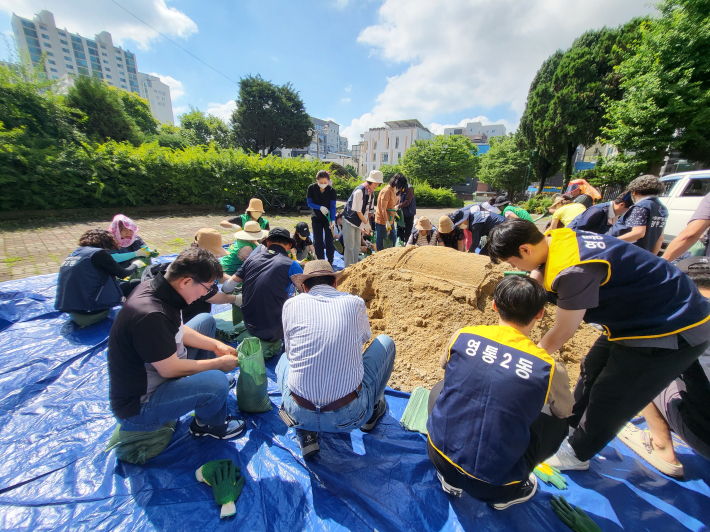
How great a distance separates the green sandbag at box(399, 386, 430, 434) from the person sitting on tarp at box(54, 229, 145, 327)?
123 inches

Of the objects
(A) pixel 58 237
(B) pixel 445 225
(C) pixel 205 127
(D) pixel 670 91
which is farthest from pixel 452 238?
(C) pixel 205 127

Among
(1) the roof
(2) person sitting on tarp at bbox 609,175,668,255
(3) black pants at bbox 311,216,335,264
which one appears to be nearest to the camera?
(2) person sitting on tarp at bbox 609,175,668,255

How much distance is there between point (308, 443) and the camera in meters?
1.80

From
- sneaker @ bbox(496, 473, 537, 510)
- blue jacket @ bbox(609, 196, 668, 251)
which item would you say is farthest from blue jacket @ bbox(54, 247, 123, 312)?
blue jacket @ bbox(609, 196, 668, 251)

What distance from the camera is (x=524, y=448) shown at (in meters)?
1.30

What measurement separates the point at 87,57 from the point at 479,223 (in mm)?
102669

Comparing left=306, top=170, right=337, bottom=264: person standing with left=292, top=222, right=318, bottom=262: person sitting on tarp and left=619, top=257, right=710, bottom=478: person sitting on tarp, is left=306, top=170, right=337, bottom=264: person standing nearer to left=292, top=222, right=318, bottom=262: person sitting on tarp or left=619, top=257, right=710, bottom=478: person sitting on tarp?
left=292, top=222, right=318, bottom=262: person sitting on tarp

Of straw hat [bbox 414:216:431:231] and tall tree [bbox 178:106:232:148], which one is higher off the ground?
tall tree [bbox 178:106:232:148]

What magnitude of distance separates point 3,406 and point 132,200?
32.7 ft

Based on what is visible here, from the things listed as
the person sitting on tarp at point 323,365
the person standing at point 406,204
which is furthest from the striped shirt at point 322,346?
the person standing at point 406,204

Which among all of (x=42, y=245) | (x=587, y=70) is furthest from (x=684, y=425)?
(x=587, y=70)

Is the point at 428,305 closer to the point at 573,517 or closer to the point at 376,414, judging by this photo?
the point at 376,414

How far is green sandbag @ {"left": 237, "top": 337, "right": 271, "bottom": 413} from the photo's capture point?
6.81 feet

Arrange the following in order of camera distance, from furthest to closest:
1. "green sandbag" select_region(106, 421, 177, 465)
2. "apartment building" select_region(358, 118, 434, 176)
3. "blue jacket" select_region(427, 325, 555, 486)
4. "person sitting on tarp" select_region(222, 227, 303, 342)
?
"apartment building" select_region(358, 118, 434, 176), "person sitting on tarp" select_region(222, 227, 303, 342), "green sandbag" select_region(106, 421, 177, 465), "blue jacket" select_region(427, 325, 555, 486)
